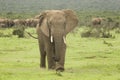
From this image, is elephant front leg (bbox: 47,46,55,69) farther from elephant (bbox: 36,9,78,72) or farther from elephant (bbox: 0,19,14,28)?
elephant (bbox: 0,19,14,28)

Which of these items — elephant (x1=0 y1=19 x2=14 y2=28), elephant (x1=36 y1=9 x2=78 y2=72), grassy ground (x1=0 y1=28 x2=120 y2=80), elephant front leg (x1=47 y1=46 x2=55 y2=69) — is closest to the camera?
grassy ground (x1=0 y1=28 x2=120 y2=80)

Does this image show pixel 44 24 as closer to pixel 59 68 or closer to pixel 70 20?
pixel 70 20

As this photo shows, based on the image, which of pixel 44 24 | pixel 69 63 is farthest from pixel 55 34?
pixel 69 63

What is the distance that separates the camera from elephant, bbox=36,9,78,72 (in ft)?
46.2

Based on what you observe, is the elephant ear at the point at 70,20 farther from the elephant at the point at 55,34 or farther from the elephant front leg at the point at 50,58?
the elephant front leg at the point at 50,58

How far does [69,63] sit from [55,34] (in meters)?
3.27

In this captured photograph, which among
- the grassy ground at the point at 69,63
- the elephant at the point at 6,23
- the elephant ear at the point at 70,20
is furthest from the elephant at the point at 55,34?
the elephant at the point at 6,23

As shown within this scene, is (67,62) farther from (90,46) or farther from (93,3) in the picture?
(93,3)

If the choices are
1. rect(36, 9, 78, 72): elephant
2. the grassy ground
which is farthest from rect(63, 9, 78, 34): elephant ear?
the grassy ground

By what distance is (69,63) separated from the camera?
17.2 m

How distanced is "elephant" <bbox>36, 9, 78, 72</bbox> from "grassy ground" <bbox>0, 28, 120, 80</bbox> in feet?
1.28

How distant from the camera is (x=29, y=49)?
22.9 meters

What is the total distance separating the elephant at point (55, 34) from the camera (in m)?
14.1

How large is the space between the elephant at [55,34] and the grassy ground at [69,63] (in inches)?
15.4
